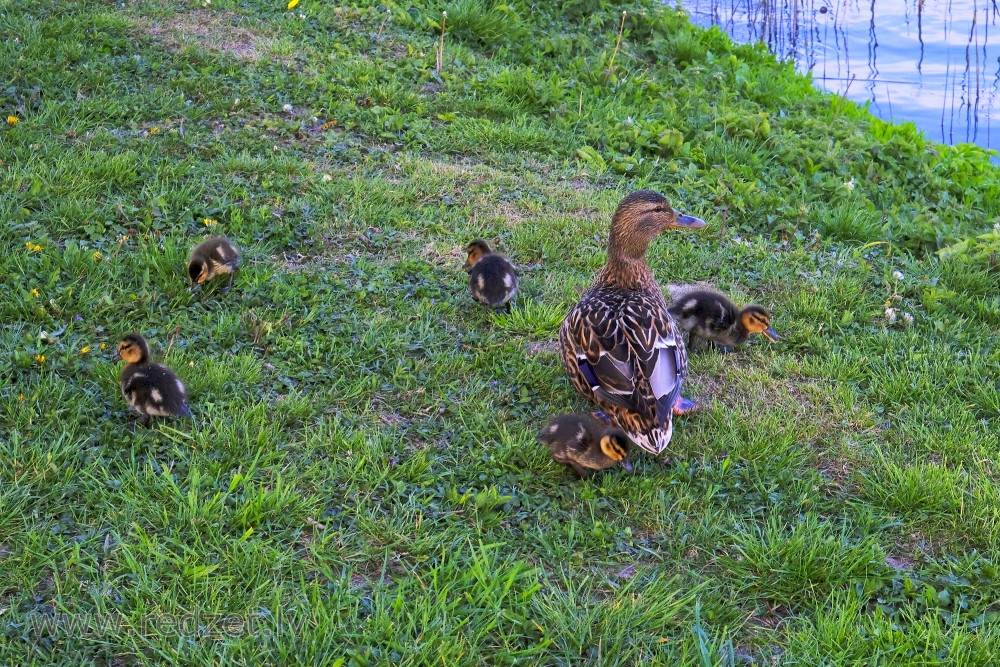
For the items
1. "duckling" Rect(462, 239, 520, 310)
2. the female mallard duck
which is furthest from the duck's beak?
"duckling" Rect(462, 239, 520, 310)

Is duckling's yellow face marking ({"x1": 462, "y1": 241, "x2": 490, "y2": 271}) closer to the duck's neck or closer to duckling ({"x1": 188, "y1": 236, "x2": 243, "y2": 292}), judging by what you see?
the duck's neck

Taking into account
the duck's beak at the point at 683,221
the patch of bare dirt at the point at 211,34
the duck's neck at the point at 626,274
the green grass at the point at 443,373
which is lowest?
the green grass at the point at 443,373

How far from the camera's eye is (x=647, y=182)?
20.3ft

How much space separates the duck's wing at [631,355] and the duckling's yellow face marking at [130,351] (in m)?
1.85

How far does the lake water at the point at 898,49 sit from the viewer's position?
880cm

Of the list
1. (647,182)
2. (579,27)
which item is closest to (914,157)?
(647,182)

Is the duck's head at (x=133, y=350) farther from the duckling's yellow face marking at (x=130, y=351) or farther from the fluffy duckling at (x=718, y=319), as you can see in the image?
the fluffy duckling at (x=718, y=319)

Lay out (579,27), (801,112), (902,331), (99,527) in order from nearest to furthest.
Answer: (99,527)
(902,331)
(801,112)
(579,27)

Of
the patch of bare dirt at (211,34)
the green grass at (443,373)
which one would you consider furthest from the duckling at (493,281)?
the patch of bare dirt at (211,34)

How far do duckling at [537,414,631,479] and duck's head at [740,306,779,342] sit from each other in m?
1.21

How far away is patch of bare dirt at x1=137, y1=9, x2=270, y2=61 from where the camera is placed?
7.08 metres

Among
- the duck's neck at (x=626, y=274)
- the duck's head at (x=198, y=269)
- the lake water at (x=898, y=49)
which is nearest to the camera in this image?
the duck's neck at (x=626, y=274)

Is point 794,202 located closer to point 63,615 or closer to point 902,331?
point 902,331

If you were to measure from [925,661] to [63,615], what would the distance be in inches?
104
